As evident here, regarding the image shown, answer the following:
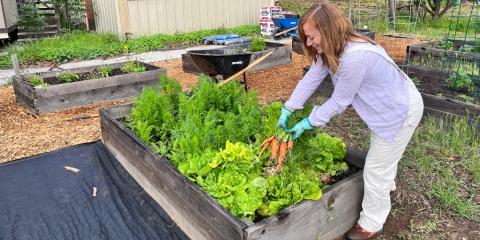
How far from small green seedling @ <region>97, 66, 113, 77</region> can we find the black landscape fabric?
2.18m

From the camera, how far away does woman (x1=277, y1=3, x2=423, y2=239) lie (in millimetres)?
2164

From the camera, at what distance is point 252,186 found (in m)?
2.35

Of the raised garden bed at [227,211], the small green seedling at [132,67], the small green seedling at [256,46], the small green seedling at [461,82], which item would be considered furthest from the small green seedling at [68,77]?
the small green seedling at [461,82]

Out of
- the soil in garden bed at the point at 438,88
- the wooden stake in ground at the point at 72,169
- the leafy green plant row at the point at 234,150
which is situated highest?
the leafy green plant row at the point at 234,150

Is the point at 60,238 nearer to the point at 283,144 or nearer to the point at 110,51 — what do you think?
the point at 283,144

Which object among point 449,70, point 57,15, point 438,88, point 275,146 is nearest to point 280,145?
point 275,146

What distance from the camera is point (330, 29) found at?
84.1 inches

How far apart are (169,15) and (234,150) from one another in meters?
8.96

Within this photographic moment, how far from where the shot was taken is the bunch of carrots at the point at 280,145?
8.22 ft

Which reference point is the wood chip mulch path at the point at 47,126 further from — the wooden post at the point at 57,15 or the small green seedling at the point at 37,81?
the wooden post at the point at 57,15

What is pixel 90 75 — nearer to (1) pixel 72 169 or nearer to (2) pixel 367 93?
(1) pixel 72 169

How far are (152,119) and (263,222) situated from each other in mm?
1761

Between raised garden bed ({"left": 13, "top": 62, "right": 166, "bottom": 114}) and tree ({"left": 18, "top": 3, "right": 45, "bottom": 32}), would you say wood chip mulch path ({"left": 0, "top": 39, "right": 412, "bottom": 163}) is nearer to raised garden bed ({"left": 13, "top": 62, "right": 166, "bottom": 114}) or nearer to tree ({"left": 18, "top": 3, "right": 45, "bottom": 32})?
raised garden bed ({"left": 13, "top": 62, "right": 166, "bottom": 114})

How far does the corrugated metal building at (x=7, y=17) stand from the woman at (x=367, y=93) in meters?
9.14
